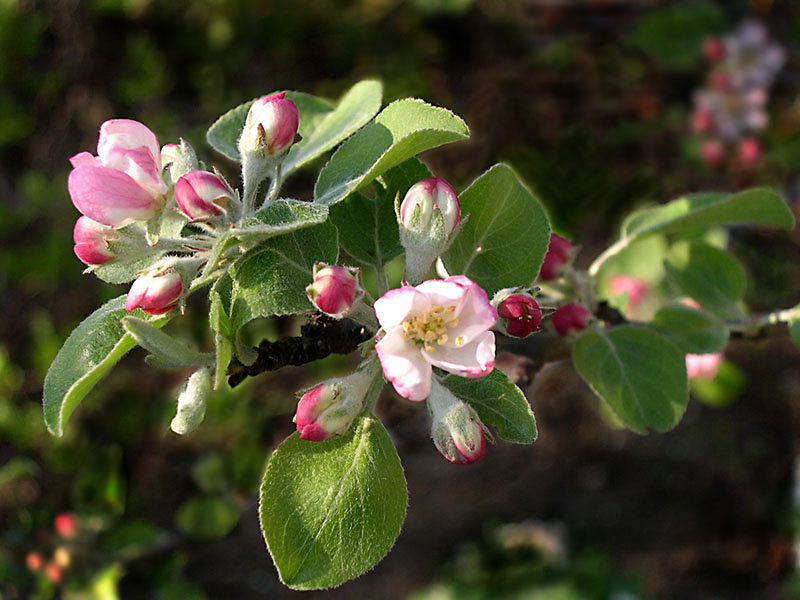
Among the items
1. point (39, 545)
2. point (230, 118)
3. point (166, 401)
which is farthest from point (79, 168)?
point (166, 401)

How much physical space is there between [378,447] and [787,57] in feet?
9.06

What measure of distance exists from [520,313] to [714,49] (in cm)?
241

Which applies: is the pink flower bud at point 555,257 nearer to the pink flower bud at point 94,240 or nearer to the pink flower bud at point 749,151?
the pink flower bud at point 94,240

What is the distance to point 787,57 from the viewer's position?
9.12 feet

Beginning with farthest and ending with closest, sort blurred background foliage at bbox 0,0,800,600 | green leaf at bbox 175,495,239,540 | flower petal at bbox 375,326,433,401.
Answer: blurred background foliage at bbox 0,0,800,600
green leaf at bbox 175,495,239,540
flower petal at bbox 375,326,433,401

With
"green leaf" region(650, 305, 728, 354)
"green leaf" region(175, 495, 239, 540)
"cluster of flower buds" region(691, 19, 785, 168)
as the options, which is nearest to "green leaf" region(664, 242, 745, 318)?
"green leaf" region(650, 305, 728, 354)

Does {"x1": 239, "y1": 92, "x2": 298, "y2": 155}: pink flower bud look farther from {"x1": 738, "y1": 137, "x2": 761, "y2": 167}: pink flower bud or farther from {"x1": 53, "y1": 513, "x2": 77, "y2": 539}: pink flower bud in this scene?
{"x1": 738, "y1": 137, "x2": 761, "y2": 167}: pink flower bud

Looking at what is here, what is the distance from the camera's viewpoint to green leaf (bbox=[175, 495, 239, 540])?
1759 millimetres

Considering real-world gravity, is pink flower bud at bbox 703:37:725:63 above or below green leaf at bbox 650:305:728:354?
below

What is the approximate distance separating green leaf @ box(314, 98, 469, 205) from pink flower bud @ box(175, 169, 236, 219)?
0.11 metres

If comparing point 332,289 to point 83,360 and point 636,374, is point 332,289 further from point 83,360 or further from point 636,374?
point 636,374

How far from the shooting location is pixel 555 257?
981 mm

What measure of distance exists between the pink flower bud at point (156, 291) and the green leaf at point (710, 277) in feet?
2.79

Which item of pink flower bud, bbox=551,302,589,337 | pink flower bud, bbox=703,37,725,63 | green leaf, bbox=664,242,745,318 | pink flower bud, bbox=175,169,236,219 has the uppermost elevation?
pink flower bud, bbox=175,169,236,219
